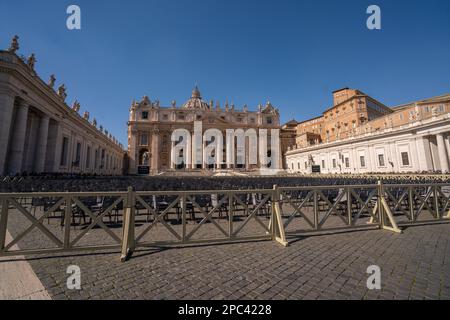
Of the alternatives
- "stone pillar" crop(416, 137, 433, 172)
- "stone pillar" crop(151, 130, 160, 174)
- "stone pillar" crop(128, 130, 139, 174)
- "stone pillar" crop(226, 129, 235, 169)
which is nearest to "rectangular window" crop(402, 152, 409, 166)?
"stone pillar" crop(416, 137, 433, 172)

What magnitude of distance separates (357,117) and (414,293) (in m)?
55.1

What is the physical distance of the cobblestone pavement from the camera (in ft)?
8.22

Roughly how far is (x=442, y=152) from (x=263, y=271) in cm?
3199

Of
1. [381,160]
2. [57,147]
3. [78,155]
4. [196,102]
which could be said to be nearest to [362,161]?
[381,160]

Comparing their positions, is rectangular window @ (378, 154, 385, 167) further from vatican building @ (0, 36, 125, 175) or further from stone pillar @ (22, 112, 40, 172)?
stone pillar @ (22, 112, 40, 172)

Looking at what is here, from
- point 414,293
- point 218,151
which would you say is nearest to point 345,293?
point 414,293

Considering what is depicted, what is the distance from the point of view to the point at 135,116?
5466cm

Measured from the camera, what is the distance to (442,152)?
2317 cm

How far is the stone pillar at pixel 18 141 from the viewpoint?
15320 mm

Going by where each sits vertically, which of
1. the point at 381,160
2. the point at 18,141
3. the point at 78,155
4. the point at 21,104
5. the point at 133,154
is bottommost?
the point at 18,141

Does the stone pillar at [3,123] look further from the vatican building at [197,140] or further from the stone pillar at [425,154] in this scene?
the stone pillar at [425,154]

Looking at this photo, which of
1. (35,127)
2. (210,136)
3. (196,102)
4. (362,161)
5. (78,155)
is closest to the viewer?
(35,127)

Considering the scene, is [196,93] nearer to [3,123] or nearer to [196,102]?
[196,102]

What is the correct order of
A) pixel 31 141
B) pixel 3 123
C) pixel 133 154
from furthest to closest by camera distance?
pixel 133 154 < pixel 31 141 < pixel 3 123
